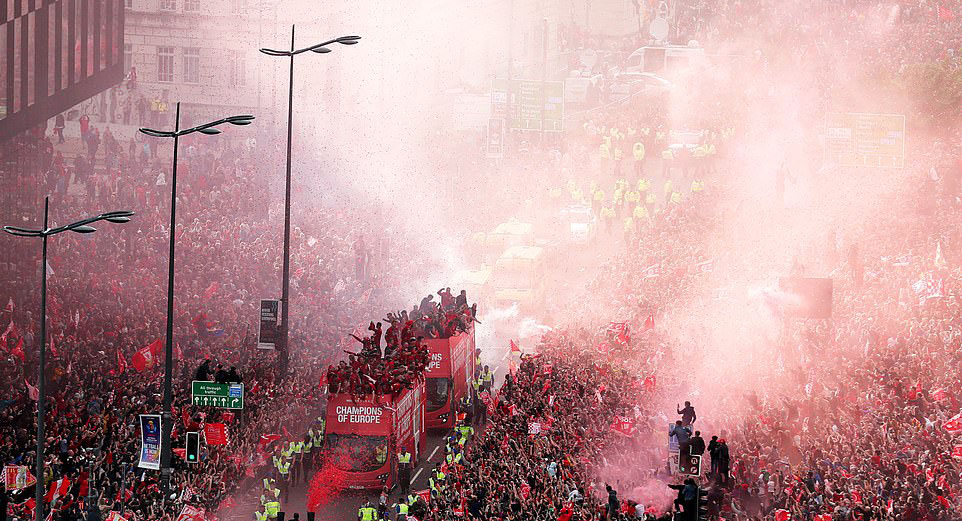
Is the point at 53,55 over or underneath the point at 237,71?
over

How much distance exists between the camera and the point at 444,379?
3130 centimetres

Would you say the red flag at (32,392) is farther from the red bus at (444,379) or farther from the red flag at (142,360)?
the red bus at (444,379)

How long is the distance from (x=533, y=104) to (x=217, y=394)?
31.6 m

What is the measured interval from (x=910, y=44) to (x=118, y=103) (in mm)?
30500

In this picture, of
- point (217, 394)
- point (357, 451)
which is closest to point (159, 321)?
point (217, 394)

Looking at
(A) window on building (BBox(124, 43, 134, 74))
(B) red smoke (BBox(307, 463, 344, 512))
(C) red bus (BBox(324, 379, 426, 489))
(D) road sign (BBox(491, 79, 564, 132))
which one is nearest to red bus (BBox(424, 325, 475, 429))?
(C) red bus (BBox(324, 379, 426, 489))

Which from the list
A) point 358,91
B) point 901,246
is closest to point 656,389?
point 901,246

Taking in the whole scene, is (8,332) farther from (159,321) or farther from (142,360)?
(159,321)

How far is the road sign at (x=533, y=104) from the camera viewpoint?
185 feet

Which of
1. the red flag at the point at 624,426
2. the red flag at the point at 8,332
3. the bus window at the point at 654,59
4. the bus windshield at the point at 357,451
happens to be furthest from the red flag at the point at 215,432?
the bus window at the point at 654,59

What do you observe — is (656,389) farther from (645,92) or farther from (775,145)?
(645,92)

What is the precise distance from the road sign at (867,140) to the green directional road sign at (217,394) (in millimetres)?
24143

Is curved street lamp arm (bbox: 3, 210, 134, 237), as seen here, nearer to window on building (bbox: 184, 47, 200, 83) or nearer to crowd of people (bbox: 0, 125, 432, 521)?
crowd of people (bbox: 0, 125, 432, 521)

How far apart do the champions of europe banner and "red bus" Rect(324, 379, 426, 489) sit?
12.4ft
